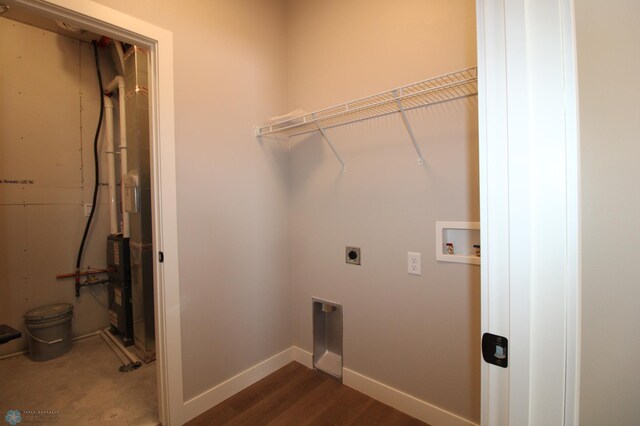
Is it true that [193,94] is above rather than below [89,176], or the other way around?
above

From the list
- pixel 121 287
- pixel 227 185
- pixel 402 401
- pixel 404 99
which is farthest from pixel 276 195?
pixel 121 287

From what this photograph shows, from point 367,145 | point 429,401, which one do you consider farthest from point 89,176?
point 429,401

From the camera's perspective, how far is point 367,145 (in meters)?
1.78

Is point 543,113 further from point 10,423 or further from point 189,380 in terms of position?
point 10,423

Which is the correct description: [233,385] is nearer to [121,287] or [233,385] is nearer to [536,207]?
[121,287]

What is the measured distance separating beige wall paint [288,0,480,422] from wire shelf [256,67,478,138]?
58 millimetres

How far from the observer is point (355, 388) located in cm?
187

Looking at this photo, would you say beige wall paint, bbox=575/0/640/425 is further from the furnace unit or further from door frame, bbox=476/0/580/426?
the furnace unit

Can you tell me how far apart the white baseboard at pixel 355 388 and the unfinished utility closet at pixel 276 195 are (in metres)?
0.01

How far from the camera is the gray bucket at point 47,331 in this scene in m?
2.30

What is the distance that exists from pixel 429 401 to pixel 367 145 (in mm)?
1559

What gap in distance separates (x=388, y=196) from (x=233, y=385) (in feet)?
5.27

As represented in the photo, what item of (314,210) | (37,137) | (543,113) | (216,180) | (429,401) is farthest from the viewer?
(37,137)

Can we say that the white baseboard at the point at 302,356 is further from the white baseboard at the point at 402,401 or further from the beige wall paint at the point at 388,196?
the white baseboard at the point at 402,401
